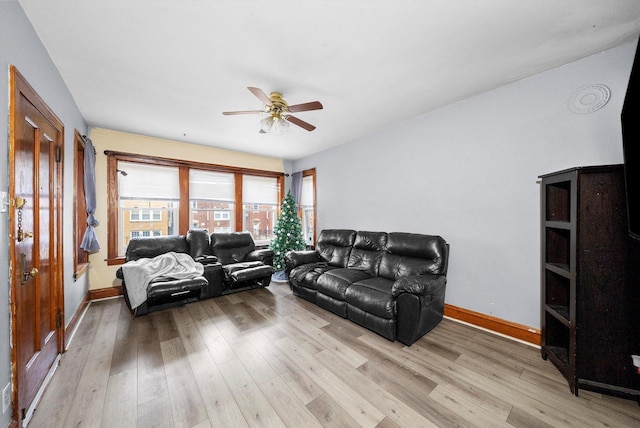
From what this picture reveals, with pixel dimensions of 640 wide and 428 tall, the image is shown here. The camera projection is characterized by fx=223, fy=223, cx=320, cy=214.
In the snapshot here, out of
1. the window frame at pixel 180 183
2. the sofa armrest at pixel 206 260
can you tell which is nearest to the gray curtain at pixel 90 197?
the window frame at pixel 180 183

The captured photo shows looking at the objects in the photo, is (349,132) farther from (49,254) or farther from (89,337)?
(89,337)

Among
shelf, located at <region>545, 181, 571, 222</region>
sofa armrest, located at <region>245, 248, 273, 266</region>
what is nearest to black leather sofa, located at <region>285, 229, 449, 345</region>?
sofa armrest, located at <region>245, 248, 273, 266</region>

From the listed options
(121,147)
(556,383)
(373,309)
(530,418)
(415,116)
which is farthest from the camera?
(121,147)

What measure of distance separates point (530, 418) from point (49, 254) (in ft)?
12.8

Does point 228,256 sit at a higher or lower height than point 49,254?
lower

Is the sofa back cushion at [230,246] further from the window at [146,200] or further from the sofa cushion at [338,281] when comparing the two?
the sofa cushion at [338,281]

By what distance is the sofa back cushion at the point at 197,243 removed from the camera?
3.98 metres

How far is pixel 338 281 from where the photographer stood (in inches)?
115

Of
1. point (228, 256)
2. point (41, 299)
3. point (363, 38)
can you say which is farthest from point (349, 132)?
point (41, 299)

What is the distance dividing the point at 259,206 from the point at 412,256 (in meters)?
3.87

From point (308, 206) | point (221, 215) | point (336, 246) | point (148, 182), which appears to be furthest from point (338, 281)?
point (148, 182)

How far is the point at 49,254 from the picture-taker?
1.94 m

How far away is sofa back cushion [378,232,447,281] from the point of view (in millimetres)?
2709

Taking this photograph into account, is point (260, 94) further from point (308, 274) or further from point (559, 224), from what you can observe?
point (559, 224)
